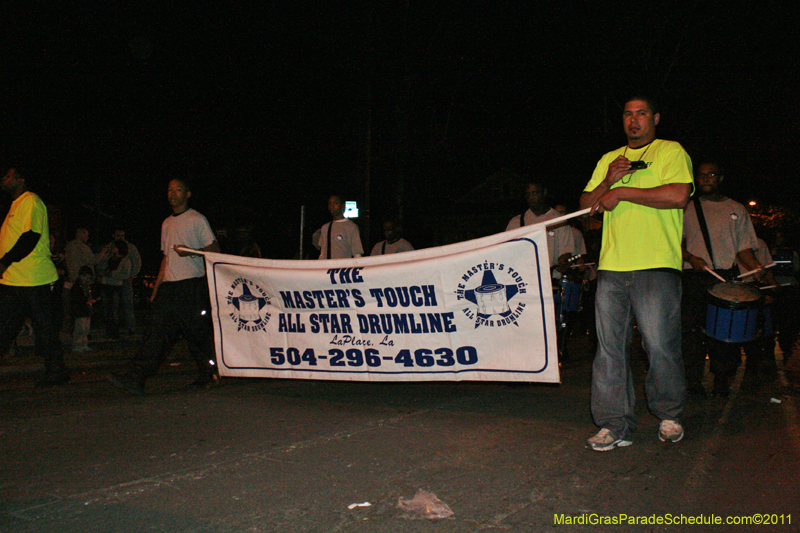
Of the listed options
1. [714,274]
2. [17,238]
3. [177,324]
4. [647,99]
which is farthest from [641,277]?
[17,238]

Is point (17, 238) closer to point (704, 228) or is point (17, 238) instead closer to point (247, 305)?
point (247, 305)

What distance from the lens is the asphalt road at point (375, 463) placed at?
3039mm

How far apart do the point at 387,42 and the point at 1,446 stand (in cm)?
1593

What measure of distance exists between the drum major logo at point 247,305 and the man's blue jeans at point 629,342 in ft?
9.70

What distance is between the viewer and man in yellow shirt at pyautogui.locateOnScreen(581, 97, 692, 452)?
394cm

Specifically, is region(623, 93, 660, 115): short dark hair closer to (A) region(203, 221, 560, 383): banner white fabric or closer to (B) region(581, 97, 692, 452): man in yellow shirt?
(B) region(581, 97, 692, 452): man in yellow shirt

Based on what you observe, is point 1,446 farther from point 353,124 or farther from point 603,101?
point 603,101

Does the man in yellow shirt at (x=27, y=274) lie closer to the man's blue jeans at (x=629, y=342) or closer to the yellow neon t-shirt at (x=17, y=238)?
the yellow neon t-shirt at (x=17, y=238)

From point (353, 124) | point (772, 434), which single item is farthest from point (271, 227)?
point (772, 434)

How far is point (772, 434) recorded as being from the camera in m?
4.45

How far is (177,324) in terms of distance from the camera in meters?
6.05

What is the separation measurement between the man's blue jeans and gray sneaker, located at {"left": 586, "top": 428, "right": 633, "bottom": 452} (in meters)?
0.04

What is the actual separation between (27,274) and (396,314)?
3709 mm

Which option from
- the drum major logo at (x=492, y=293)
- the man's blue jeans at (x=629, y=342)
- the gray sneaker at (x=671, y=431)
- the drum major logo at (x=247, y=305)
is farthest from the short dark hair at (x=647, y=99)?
the drum major logo at (x=247, y=305)
